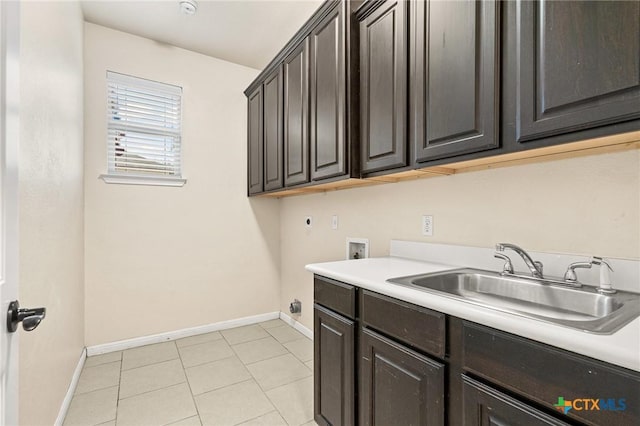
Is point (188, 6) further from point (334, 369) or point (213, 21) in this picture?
point (334, 369)

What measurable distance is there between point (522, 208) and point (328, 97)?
1.22 m

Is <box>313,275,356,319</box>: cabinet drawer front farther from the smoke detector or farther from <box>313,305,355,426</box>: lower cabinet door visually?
A: the smoke detector

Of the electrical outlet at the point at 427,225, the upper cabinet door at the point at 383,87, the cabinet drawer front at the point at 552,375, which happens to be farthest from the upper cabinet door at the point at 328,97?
the cabinet drawer front at the point at 552,375

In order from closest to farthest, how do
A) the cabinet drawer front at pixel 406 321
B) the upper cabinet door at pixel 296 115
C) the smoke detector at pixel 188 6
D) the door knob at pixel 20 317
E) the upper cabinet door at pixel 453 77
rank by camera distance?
the door knob at pixel 20 317 < the cabinet drawer front at pixel 406 321 < the upper cabinet door at pixel 453 77 < the upper cabinet door at pixel 296 115 < the smoke detector at pixel 188 6

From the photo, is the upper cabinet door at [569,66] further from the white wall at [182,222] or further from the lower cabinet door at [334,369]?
the white wall at [182,222]

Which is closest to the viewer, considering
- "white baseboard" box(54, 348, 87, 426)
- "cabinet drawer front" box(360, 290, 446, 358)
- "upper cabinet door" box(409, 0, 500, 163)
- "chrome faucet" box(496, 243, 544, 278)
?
"cabinet drawer front" box(360, 290, 446, 358)

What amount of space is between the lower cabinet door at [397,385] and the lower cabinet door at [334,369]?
0.24 feet

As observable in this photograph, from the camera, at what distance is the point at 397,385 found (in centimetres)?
112

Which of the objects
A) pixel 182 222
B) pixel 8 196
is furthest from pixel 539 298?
pixel 182 222

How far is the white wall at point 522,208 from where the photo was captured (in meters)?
1.06

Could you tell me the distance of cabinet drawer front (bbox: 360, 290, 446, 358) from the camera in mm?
986

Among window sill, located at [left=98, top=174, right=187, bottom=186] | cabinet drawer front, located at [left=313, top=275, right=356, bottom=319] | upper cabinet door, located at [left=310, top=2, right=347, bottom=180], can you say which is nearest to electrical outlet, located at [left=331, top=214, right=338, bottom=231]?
upper cabinet door, located at [left=310, top=2, right=347, bottom=180]

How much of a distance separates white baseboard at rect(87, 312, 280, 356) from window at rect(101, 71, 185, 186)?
144 centimetres

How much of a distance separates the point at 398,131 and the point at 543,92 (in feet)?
1.98
